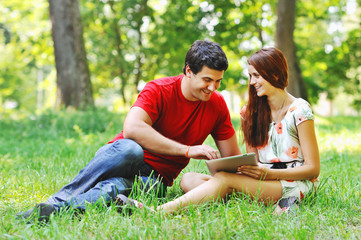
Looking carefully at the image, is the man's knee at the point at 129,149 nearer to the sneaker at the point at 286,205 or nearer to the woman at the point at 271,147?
the woman at the point at 271,147

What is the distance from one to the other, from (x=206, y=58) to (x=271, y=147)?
95cm

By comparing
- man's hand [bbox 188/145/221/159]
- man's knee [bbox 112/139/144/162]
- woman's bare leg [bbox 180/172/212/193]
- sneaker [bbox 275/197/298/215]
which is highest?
man's knee [bbox 112/139/144/162]

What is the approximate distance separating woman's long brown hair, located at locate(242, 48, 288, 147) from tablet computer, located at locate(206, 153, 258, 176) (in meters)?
0.57

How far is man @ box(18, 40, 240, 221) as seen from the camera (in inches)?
109

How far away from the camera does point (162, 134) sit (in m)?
3.22

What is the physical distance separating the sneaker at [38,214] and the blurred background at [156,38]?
6634mm

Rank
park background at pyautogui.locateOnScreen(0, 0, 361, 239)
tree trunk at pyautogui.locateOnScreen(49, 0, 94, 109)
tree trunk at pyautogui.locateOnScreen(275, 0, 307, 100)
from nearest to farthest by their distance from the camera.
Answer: park background at pyautogui.locateOnScreen(0, 0, 361, 239), tree trunk at pyautogui.locateOnScreen(49, 0, 94, 109), tree trunk at pyautogui.locateOnScreen(275, 0, 307, 100)

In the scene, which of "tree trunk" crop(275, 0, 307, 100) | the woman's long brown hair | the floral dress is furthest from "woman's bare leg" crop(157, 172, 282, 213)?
"tree trunk" crop(275, 0, 307, 100)

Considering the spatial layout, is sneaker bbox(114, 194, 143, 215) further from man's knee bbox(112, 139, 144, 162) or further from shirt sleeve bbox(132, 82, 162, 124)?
shirt sleeve bbox(132, 82, 162, 124)

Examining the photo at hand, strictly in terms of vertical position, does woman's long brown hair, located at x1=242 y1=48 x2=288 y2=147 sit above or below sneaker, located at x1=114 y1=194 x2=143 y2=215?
above

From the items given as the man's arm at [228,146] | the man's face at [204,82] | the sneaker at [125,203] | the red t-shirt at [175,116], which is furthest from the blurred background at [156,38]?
the sneaker at [125,203]

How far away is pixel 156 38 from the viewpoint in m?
16.2

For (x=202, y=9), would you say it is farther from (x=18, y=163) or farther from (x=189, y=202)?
(x=189, y=202)

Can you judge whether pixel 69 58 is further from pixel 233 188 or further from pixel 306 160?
pixel 306 160
